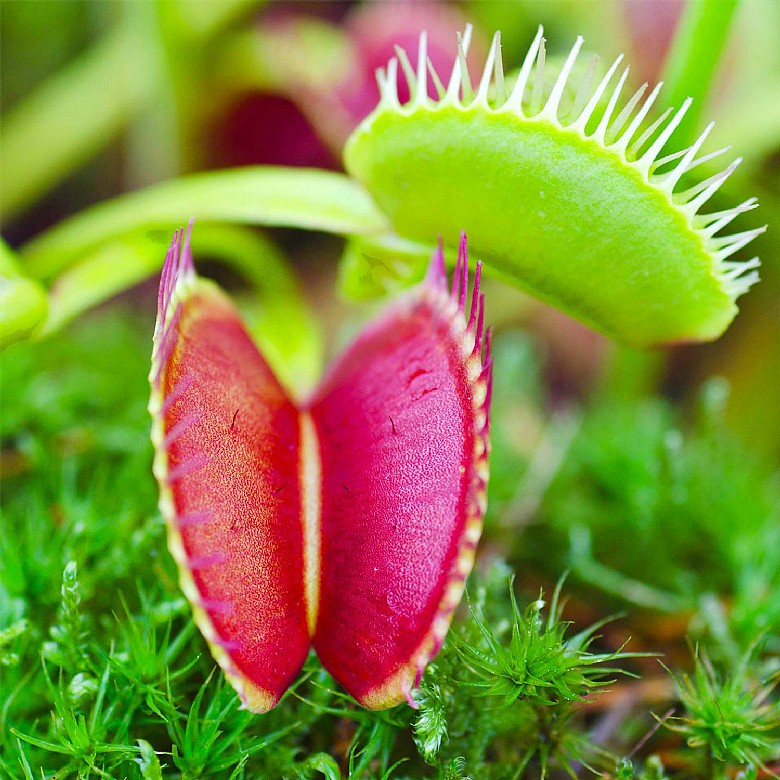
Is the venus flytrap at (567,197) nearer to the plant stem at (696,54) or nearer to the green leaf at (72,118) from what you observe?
the plant stem at (696,54)

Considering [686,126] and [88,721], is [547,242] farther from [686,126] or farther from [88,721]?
[88,721]

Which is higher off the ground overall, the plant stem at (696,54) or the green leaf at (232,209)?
the plant stem at (696,54)

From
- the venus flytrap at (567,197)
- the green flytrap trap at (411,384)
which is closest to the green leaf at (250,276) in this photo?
the green flytrap trap at (411,384)

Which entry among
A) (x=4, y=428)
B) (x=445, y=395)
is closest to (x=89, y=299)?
(x=4, y=428)

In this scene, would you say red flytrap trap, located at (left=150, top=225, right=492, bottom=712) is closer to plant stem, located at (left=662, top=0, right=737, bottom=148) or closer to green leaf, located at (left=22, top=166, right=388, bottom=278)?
green leaf, located at (left=22, top=166, right=388, bottom=278)

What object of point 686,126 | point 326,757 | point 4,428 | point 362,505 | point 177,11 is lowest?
point 4,428

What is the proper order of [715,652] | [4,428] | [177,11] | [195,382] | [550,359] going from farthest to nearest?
[550,359]
[177,11]
[4,428]
[715,652]
[195,382]

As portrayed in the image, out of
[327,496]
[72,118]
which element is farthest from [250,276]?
[327,496]

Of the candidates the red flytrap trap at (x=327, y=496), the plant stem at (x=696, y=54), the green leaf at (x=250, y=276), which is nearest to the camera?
the red flytrap trap at (x=327, y=496)

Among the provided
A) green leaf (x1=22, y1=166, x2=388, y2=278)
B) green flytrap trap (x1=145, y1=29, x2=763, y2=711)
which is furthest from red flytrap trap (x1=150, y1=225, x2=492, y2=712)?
green leaf (x1=22, y1=166, x2=388, y2=278)
